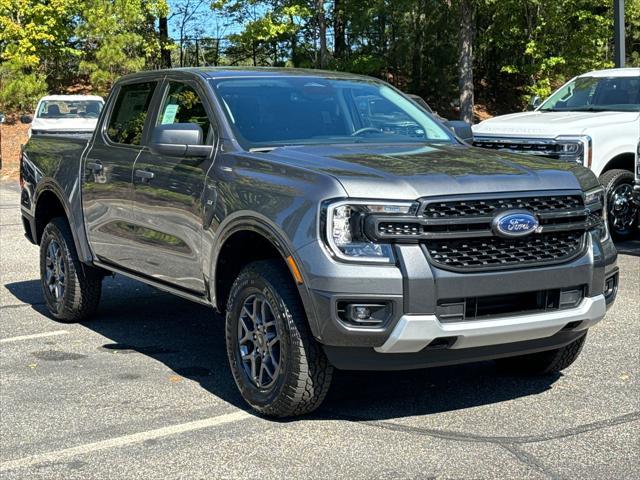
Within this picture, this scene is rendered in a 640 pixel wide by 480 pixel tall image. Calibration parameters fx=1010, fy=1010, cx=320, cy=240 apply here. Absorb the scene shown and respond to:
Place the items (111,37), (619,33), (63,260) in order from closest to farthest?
(63,260) < (619,33) < (111,37)

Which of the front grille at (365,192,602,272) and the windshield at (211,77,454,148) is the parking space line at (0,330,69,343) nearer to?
the windshield at (211,77,454,148)

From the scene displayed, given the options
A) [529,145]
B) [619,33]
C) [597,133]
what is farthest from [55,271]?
[619,33]

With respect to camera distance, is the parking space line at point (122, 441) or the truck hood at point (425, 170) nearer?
the parking space line at point (122, 441)

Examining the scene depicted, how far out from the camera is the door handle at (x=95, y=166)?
702 centimetres

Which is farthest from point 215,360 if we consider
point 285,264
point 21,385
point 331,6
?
point 331,6

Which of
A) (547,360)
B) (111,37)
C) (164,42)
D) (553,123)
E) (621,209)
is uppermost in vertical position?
(164,42)

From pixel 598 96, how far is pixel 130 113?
734 centimetres

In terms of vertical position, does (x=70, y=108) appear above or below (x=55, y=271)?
above

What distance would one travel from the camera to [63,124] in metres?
22.9

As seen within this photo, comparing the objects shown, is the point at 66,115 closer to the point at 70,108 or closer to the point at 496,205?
the point at 70,108

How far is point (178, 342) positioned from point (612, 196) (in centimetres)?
640

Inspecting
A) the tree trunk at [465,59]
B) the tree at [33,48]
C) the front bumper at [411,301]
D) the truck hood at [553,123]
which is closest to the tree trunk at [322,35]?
the tree trunk at [465,59]

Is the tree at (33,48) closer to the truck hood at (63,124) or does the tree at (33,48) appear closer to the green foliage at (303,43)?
the green foliage at (303,43)

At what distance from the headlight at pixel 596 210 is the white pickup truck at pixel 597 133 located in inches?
221
